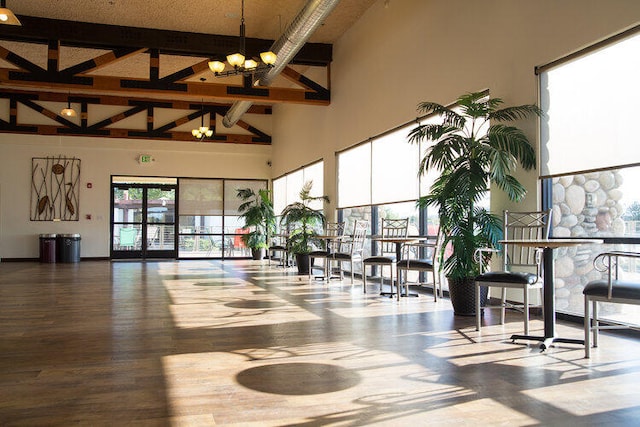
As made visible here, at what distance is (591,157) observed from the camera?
482cm

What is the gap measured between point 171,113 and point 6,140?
4.22m

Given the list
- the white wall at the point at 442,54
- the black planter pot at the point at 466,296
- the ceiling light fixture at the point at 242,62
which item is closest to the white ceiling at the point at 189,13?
the white wall at the point at 442,54

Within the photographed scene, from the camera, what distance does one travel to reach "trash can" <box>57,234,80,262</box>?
45.3 ft

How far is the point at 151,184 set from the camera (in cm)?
1516

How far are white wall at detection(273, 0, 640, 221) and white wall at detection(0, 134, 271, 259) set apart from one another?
188 inches

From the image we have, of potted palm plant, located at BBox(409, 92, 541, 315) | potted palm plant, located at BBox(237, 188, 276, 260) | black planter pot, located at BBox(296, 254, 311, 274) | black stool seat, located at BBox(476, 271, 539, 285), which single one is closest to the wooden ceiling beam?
black planter pot, located at BBox(296, 254, 311, 274)

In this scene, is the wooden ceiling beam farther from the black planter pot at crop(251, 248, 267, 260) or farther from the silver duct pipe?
the black planter pot at crop(251, 248, 267, 260)

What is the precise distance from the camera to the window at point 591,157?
4.48 meters

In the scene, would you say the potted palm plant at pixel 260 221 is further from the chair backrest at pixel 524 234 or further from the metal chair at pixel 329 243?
the chair backrest at pixel 524 234

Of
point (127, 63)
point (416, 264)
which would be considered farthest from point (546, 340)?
point (127, 63)

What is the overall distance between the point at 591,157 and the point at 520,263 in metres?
1.13

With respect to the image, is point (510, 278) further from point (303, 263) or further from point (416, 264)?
point (303, 263)

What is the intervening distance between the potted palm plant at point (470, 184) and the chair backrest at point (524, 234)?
0.57 ft

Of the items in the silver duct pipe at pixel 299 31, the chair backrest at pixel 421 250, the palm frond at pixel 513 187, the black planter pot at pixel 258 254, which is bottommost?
the black planter pot at pixel 258 254
